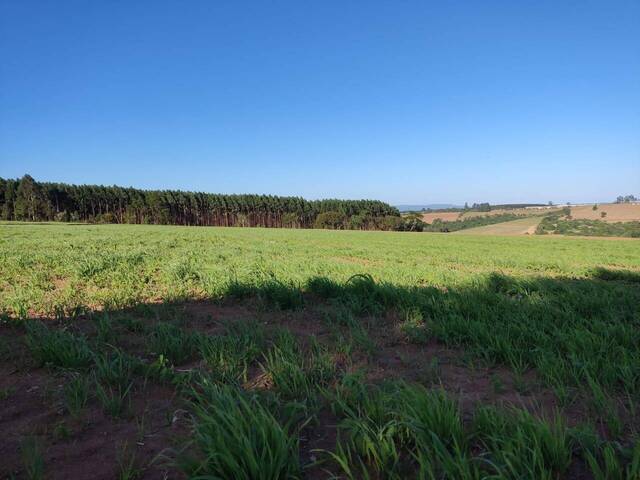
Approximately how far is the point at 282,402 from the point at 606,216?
285ft

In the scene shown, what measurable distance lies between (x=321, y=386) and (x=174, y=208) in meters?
98.6

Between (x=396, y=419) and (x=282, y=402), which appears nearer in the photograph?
(x=396, y=419)

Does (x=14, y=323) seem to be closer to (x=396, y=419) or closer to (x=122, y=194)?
(x=396, y=419)

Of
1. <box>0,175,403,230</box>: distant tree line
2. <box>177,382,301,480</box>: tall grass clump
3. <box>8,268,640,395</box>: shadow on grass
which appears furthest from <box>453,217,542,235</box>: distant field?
<box>177,382,301,480</box>: tall grass clump

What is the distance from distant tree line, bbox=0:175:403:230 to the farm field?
83.3 m

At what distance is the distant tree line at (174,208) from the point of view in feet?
244

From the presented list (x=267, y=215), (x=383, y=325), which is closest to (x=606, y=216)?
(x=267, y=215)

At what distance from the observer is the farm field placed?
169cm

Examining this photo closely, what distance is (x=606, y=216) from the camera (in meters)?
68.6

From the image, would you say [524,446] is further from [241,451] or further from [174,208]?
[174,208]

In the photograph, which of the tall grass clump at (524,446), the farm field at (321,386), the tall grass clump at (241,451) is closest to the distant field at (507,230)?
the farm field at (321,386)

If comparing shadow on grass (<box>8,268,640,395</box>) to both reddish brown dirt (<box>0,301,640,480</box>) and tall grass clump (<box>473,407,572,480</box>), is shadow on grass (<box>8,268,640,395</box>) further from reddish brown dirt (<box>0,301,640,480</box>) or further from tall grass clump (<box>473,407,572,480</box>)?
tall grass clump (<box>473,407,572,480</box>)

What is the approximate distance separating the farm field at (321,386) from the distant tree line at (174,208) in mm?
83261

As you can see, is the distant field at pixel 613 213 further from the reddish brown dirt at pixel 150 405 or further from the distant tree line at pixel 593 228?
the reddish brown dirt at pixel 150 405
